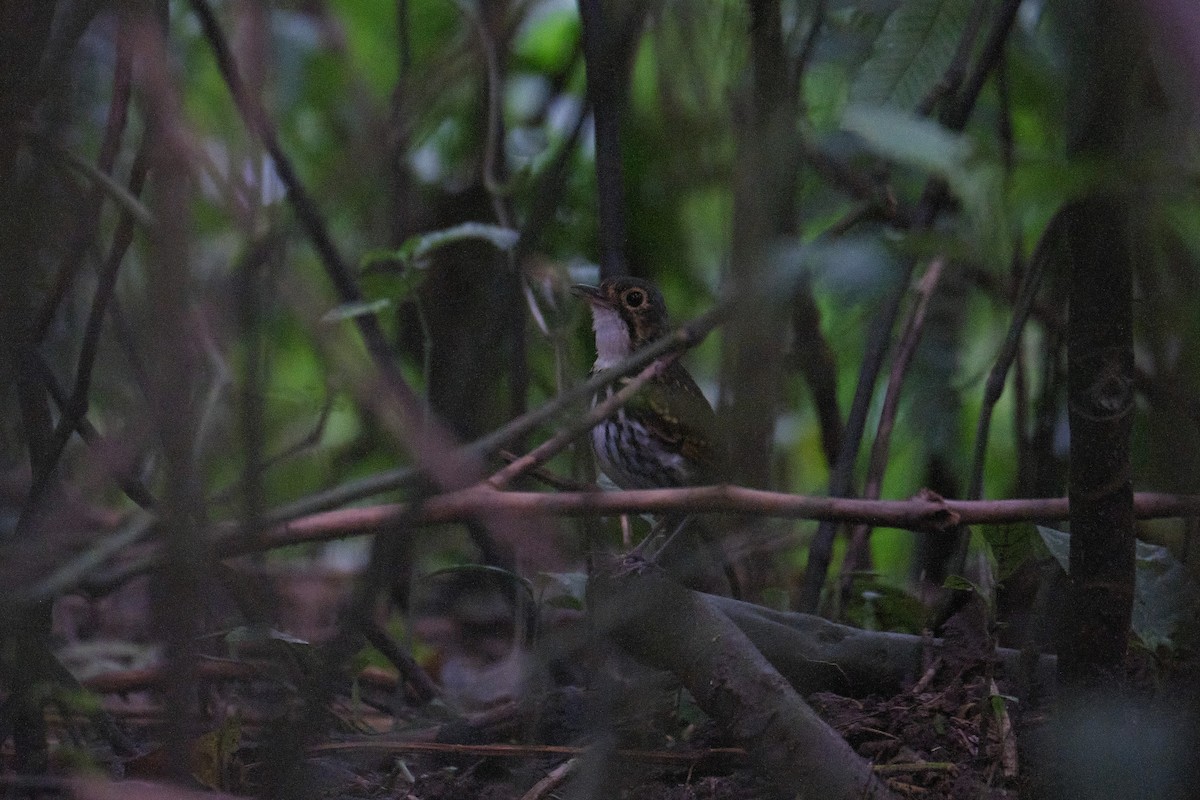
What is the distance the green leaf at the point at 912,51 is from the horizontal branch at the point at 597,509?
1.11 meters

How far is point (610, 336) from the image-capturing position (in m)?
3.98

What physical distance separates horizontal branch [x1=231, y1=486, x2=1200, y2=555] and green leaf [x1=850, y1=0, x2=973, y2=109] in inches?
43.5

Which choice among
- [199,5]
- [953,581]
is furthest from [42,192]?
[953,581]

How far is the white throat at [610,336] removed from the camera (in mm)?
3867

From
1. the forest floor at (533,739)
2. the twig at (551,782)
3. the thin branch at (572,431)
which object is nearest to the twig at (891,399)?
the forest floor at (533,739)

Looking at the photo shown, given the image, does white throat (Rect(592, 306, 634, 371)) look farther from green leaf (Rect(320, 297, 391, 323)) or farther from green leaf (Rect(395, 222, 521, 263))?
green leaf (Rect(320, 297, 391, 323))

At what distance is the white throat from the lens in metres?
3.87

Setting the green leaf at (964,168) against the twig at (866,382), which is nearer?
the green leaf at (964,168)

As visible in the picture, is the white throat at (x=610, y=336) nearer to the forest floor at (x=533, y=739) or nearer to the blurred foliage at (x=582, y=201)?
the blurred foliage at (x=582, y=201)

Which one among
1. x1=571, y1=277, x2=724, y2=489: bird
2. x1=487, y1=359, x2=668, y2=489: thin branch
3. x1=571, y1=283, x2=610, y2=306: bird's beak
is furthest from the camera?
x1=571, y1=283, x2=610, y2=306: bird's beak

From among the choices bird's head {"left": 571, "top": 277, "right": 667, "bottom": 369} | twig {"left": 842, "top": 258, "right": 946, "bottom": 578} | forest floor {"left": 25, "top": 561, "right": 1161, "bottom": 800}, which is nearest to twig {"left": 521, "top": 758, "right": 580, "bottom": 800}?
forest floor {"left": 25, "top": 561, "right": 1161, "bottom": 800}

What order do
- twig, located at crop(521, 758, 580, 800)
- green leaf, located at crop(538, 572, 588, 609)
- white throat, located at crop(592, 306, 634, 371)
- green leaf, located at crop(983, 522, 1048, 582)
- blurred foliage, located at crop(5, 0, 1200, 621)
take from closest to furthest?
blurred foliage, located at crop(5, 0, 1200, 621), twig, located at crop(521, 758, 580, 800), green leaf, located at crop(983, 522, 1048, 582), green leaf, located at crop(538, 572, 588, 609), white throat, located at crop(592, 306, 634, 371)

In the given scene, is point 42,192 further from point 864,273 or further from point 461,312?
point 461,312

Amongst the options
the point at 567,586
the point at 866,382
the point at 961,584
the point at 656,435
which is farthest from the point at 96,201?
the point at 961,584
